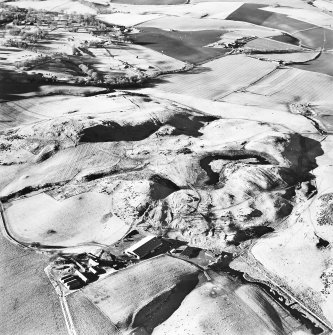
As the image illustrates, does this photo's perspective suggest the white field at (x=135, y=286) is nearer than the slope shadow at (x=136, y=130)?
Yes

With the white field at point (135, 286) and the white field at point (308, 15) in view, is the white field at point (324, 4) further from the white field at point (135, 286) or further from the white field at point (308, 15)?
the white field at point (135, 286)

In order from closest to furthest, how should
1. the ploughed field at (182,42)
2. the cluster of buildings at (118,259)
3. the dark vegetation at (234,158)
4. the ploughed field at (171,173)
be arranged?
the ploughed field at (171,173), the cluster of buildings at (118,259), the dark vegetation at (234,158), the ploughed field at (182,42)

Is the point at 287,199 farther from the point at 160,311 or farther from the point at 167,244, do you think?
the point at 160,311

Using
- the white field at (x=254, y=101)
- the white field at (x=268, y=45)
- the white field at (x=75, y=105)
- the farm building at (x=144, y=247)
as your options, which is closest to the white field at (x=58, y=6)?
the white field at (x=268, y=45)


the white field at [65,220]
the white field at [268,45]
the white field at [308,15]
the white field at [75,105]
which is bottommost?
the white field at [65,220]

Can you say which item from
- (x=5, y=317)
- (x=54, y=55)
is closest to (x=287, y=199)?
(x=5, y=317)

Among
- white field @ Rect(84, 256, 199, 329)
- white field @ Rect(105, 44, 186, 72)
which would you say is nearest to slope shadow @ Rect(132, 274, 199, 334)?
white field @ Rect(84, 256, 199, 329)

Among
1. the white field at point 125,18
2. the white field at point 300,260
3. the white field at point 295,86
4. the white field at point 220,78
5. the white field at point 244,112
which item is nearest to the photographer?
the white field at point 300,260

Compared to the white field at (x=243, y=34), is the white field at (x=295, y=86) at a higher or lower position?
lower
